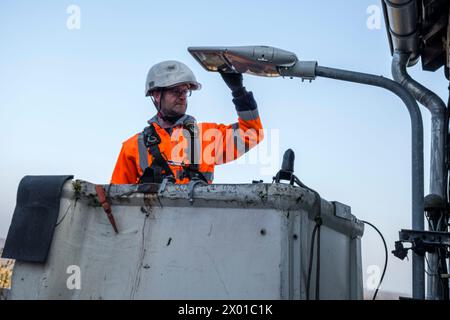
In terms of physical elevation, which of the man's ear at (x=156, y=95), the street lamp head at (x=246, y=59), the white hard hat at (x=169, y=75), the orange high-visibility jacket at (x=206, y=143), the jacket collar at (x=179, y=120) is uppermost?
the white hard hat at (x=169, y=75)

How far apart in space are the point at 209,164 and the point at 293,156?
1.46m

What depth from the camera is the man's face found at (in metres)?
4.22

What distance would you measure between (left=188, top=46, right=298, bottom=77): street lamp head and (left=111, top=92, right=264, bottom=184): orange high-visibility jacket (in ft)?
1.34

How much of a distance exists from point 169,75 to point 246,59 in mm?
1109

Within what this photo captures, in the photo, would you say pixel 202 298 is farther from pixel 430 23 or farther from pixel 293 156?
pixel 430 23

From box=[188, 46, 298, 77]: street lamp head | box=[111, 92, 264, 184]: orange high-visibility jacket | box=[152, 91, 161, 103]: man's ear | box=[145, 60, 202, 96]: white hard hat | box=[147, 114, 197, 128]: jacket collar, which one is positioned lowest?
box=[111, 92, 264, 184]: orange high-visibility jacket

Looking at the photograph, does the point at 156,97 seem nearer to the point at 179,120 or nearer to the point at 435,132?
the point at 179,120

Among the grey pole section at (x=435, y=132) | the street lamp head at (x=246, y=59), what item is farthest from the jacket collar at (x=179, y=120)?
the grey pole section at (x=435, y=132)

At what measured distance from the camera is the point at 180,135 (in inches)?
149

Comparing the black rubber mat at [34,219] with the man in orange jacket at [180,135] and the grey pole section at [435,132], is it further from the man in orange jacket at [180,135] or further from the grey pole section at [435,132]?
the grey pole section at [435,132]

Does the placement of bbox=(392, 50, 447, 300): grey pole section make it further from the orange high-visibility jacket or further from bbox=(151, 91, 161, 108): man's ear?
bbox=(151, 91, 161, 108): man's ear

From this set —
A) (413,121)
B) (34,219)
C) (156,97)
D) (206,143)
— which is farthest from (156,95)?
(34,219)

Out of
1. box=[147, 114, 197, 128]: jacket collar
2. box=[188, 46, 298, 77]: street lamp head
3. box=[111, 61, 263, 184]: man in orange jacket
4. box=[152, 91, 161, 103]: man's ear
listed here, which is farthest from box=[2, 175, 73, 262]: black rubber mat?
box=[152, 91, 161, 103]: man's ear

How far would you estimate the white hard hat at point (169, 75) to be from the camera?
14.0 ft
